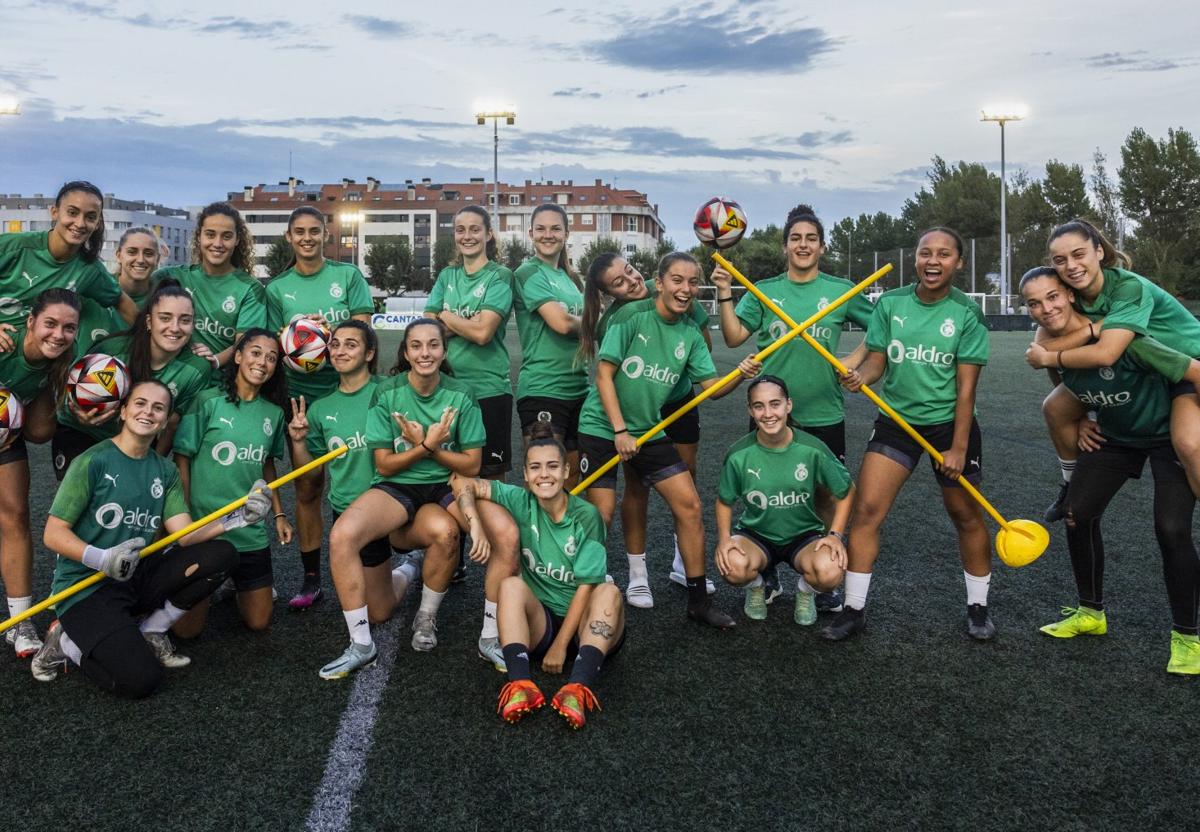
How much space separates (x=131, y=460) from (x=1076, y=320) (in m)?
4.03

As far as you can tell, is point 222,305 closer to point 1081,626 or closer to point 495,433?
point 495,433

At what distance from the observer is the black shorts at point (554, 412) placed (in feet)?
16.4

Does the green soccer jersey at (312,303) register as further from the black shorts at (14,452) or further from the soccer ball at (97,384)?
the black shorts at (14,452)

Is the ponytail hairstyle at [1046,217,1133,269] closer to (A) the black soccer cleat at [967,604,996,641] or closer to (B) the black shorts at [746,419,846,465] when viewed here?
(B) the black shorts at [746,419,846,465]

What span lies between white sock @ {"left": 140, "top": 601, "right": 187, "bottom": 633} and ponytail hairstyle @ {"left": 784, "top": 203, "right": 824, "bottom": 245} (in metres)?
3.33

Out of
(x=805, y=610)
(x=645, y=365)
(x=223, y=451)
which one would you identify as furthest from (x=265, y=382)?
(x=805, y=610)

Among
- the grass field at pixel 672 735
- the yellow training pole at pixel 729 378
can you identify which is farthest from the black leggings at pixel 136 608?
the yellow training pole at pixel 729 378

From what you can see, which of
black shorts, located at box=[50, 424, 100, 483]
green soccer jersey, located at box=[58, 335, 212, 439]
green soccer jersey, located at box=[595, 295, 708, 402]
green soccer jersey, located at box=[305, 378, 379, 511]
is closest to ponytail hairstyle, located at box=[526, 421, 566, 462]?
green soccer jersey, located at box=[595, 295, 708, 402]

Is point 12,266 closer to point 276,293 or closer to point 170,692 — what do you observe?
point 276,293

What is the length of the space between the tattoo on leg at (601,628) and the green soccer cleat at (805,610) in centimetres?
122

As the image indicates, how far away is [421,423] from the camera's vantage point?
167 inches

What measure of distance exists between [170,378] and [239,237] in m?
0.96

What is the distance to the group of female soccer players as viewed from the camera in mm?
3732

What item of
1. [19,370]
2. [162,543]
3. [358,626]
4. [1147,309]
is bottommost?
[358,626]
